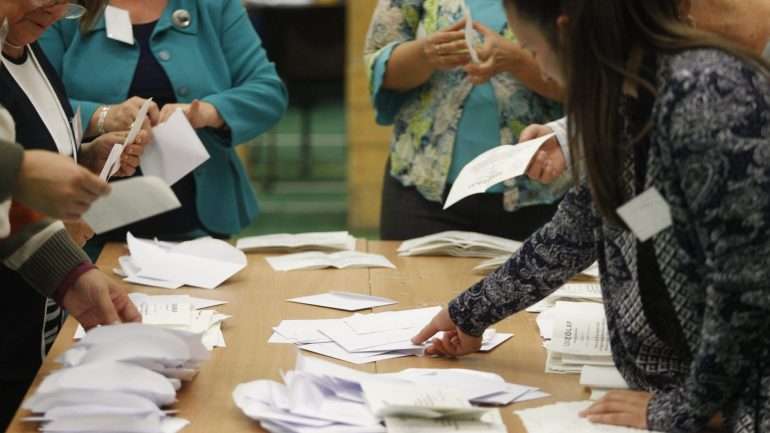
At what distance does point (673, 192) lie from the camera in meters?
1.41

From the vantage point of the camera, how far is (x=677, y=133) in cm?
137

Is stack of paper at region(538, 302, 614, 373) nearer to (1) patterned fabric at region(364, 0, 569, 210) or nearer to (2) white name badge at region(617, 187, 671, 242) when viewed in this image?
(2) white name badge at region(617, 187, 671, 242)

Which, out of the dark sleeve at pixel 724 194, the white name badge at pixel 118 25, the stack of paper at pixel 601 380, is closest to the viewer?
the dark sleeve at pixel 724 194

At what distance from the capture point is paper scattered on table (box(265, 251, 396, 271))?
8.56 feet

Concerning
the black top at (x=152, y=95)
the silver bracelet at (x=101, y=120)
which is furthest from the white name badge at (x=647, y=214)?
the black top at (x=152, y=95)

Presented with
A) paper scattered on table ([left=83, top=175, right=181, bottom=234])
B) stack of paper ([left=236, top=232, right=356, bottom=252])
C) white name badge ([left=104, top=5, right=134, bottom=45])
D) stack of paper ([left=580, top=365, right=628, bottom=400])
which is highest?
white name badge ([left=104, top=5, right=134, bottom=45])

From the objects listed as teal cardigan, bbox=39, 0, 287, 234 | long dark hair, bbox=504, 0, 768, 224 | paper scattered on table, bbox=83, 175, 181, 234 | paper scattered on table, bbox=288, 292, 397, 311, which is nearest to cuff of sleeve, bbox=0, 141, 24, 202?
paper scattered on table, bbox=83, 175, 181, 234

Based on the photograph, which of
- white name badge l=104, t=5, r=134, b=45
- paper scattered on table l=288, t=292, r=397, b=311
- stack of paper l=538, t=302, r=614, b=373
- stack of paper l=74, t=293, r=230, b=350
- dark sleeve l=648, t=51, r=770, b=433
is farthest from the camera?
white name badge l=104, t=5, r=134, b=45

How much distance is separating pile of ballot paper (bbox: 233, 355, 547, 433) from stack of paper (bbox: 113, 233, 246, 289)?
0.78m

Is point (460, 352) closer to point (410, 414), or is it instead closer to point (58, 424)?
point (410, 414)

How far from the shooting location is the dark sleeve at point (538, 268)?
5.79 ft

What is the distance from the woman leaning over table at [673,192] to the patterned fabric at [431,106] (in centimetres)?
124

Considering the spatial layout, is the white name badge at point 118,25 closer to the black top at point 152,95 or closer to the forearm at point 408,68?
the black top at point 152,95

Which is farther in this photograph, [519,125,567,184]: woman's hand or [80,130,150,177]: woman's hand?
[80,130,150,177]: woman's hand
